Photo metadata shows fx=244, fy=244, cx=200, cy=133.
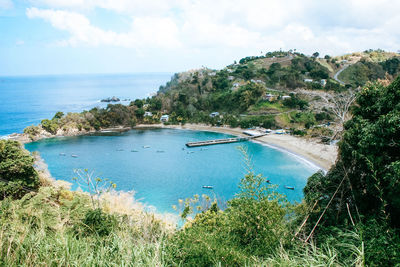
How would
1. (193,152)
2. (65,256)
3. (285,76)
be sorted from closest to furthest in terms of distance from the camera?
(65,256), (193,152), (285,76)

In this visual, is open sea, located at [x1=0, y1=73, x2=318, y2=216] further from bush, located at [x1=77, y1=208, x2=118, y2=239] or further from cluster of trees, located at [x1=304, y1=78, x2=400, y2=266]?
cluster of trees, located at [x1=304, y1=78, x2=400, y2=266]

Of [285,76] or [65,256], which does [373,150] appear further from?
[285,76]

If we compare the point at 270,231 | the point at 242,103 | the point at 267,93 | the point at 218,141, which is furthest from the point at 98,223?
the point at 267,93

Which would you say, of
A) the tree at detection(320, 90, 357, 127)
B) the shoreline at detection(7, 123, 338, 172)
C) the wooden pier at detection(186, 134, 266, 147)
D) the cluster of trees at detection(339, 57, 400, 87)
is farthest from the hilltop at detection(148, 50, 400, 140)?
the tree at detection(320, 90, 357, 127)

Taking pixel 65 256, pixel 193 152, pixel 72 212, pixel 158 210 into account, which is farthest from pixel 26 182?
pixel 193 152

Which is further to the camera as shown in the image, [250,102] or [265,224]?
[250,102]

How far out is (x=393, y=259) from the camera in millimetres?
3480

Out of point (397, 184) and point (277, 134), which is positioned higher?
point (397, 184)

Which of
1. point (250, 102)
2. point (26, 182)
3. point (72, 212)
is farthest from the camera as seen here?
point (250, 102)

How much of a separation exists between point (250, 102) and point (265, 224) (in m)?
43.8

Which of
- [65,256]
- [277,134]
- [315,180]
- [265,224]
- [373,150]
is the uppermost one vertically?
[373,150]

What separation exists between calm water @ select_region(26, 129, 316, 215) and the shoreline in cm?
138

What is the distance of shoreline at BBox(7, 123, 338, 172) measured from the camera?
25.9 metres

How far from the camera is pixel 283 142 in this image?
32719 millimetres
